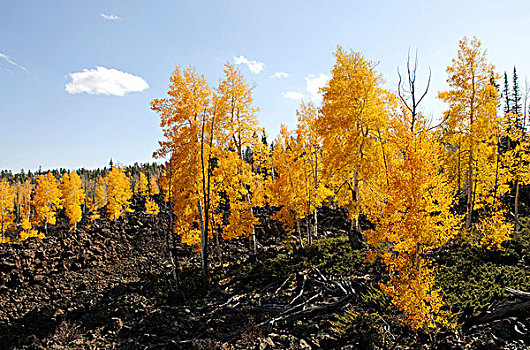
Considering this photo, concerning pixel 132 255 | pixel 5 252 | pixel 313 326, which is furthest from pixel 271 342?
pixel 5 252

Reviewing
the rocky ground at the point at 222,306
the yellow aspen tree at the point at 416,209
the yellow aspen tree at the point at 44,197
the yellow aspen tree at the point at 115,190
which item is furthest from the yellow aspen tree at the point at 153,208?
the yellow aspen tree at the point at 416,209

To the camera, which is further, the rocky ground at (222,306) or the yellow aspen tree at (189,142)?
the yellow aspen tree at (189,142)

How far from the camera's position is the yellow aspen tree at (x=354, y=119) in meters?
12.9

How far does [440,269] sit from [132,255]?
73.9 feet

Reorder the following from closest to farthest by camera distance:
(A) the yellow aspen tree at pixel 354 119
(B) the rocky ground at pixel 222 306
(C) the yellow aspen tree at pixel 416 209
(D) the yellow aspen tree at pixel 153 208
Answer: (C) the yellow aspen tree at pixel 416 209 < (B) the rocky ground at pixel 222 306 < (A) the yellow aspen tree at pixel 354 119 < (D) the yellow aspen tree at pixel 153 208

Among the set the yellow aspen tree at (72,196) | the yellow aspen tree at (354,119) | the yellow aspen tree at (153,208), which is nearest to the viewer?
the yellow aspen tree at (354,119)

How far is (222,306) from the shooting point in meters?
11.8

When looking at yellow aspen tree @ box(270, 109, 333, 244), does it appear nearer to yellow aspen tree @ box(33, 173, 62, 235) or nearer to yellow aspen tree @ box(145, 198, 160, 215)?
yellow aspen tree @ box(145, 198, 160, 215)

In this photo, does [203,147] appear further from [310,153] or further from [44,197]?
[44,197]

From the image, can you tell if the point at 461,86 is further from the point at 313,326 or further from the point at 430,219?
the point at 313,326

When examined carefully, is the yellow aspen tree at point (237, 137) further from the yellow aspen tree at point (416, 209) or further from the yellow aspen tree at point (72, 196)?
the yellow aspen tree at point (72, 196)

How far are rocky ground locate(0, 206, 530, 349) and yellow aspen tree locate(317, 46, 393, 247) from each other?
4244 millimetres

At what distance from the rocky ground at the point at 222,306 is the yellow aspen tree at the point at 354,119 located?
4244 mm

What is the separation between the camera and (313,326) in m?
8.74
